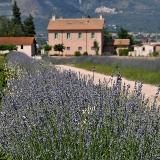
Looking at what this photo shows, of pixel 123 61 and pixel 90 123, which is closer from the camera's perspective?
pixel 90 123

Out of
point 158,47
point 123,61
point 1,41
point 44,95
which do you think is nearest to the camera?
point 44,95

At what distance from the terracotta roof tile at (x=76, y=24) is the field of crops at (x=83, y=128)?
102 m

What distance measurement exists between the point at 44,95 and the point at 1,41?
87.9 meters

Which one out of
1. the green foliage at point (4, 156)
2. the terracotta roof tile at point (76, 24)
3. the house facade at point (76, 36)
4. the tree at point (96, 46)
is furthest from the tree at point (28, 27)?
the green foliage at point (4, 156)

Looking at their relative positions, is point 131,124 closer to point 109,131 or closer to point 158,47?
point 109,131

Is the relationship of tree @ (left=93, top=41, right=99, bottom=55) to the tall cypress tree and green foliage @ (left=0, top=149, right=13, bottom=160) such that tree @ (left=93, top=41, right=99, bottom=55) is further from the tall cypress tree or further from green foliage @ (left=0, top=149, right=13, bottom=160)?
green foliage @ (left=0, top=149, right=13, bottom=160)

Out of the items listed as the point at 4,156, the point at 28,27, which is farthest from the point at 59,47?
the point at 4,156

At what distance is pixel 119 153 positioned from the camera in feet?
18.0

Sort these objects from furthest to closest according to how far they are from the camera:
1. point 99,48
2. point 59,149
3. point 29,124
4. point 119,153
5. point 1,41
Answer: point 99,48 < point 1,41 < point 29,124 < point 59,149 < point 119,153

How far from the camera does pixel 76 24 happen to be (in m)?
113

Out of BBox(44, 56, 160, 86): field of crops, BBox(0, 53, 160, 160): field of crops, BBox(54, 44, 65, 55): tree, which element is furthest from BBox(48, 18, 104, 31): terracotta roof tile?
BBox(0, 53, 160, 160): field of crops

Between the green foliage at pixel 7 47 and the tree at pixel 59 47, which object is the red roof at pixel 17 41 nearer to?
the green foliage at pixel 7 47

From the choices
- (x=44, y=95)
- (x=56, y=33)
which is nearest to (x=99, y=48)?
(x=56, y=33)

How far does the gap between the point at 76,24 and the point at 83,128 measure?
107673 mm
